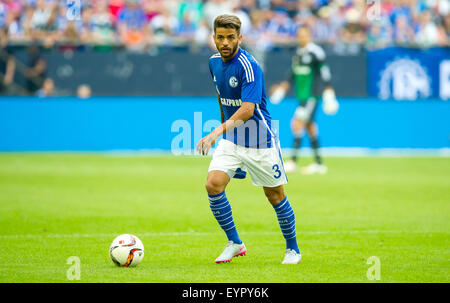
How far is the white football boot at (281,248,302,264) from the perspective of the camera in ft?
24.1

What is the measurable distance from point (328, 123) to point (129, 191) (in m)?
9.76

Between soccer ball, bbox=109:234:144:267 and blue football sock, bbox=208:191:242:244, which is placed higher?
blue football sock, bbox=208:191:242:244

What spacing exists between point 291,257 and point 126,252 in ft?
5.19

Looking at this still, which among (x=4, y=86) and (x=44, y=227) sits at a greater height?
(x=4, y=86)

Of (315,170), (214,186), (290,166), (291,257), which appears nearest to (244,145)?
(214,186)

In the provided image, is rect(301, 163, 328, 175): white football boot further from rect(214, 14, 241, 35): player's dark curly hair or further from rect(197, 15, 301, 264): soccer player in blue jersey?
rect(214, 14, 241, 35): player's dark curly hair

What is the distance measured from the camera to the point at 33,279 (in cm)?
647

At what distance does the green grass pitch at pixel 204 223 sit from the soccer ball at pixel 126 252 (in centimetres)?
11

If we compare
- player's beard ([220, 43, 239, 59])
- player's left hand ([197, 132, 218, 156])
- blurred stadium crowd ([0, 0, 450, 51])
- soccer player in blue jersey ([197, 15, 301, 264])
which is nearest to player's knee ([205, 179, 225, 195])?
soccer player in blue jersey ([197, 15, 301, 264])

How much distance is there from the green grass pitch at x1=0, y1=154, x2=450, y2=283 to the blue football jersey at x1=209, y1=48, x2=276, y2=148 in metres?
1.23

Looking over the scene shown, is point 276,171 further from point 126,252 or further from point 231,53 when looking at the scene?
point 126,252
